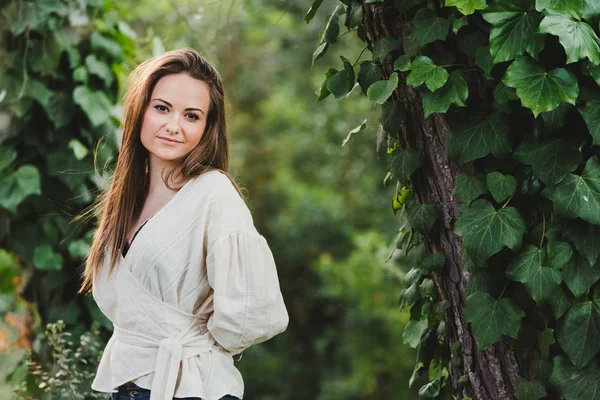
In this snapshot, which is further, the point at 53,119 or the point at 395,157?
the point at 53,119

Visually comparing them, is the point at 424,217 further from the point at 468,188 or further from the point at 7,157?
the point at 7,157

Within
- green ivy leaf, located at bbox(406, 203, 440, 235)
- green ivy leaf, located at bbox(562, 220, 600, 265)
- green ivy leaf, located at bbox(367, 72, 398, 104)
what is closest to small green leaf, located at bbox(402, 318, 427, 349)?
green ivy leaf, located at bbox(406, 203, 440, 235)

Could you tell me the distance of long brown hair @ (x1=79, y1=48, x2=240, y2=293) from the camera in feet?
6.46

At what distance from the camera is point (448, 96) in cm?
179

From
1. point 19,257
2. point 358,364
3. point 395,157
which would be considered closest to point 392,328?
point 358,364

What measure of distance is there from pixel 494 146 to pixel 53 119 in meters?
2.10

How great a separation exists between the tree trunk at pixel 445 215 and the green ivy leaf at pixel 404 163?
1.3 inches

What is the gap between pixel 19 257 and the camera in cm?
342

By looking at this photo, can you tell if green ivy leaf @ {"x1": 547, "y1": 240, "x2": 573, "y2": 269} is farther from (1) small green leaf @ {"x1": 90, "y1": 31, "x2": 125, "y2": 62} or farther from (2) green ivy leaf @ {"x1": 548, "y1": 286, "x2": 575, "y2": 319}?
(1) small green leaf @ {"x1": 90, "y1": 31, "x2": 125, "y2": 62}

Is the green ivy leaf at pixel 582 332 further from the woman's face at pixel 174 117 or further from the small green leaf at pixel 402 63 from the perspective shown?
the woman's face at pixel 174 117

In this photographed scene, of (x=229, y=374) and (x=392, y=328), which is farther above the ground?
(x=229, y=374)

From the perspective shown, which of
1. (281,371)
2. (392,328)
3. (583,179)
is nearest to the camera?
(583,179)

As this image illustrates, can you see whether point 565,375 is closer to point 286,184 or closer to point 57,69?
point 57,69

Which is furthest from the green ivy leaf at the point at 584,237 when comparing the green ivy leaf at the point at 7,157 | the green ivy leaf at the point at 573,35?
the green ivy leaf at the point at 7,157
